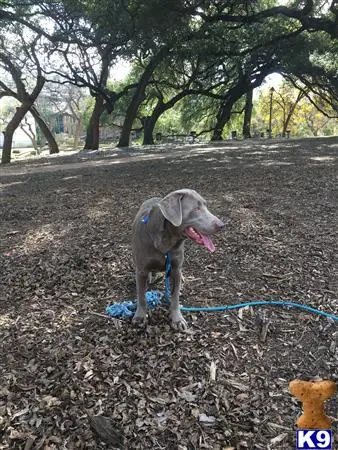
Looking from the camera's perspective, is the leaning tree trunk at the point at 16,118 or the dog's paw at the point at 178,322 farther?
the leaning tree trunk at the point at 16,118

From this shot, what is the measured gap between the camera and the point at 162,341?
2756 mm

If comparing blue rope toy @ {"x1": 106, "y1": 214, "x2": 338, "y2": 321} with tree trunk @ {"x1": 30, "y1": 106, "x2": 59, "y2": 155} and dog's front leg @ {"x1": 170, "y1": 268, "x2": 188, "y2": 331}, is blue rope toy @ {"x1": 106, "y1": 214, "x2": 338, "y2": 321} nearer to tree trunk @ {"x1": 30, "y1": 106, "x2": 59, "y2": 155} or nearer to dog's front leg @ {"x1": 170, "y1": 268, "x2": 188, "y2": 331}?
dog's front leg @ {"x1": 170, "y1": 268, "x2": 188, "y2": 331}

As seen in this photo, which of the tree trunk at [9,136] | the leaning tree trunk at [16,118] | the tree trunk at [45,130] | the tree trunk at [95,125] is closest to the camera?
the tree trunk at [9,136]

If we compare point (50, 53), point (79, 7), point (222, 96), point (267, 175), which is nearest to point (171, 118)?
point (222, 96)

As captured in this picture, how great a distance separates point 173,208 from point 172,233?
198 mm

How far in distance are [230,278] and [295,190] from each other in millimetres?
3522

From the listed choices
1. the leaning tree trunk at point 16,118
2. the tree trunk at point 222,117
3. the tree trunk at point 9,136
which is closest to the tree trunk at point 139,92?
the leaning tree trunk at point 16,118

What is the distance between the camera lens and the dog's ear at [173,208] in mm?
2412

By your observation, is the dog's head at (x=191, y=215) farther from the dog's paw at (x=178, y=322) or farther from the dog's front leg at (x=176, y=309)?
the dog's paw at (x=178, y=322)

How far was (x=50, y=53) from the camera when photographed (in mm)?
18484

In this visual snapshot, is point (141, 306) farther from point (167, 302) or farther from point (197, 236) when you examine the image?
point (197, 236)

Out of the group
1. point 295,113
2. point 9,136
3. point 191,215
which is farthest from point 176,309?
point 295,113

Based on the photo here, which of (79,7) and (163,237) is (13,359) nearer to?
(163,237)

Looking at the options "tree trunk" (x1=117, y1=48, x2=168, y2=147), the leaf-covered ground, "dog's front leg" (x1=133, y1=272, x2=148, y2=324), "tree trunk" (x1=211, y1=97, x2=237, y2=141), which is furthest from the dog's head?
"tree trunk" (x1=211, y1=97, x2=237, y2=141)
